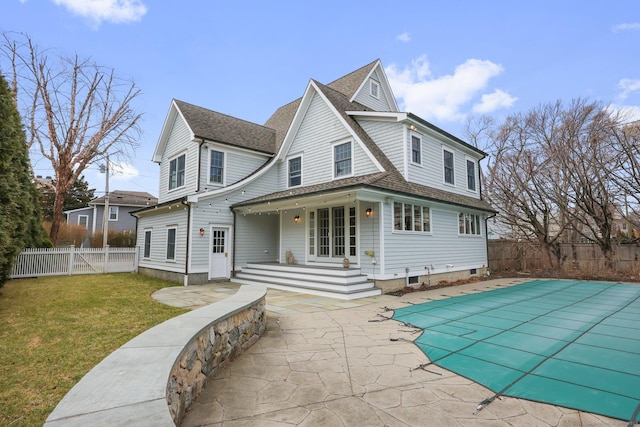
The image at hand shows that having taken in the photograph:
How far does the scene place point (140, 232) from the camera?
1541 cm

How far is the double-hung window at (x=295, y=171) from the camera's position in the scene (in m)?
13.4

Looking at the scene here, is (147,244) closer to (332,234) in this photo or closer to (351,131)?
(332,234)

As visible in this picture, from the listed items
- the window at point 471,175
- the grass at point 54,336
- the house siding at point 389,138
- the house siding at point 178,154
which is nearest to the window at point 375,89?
the house siding at point 389,138

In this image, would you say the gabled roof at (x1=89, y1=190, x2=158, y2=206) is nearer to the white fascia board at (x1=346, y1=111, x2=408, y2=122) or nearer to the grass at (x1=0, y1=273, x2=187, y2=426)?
the grass at (x1=0, y1=273, x2=187, y2=426)

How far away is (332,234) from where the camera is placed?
11.2 metres

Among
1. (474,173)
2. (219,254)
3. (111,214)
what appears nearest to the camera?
(219,254)

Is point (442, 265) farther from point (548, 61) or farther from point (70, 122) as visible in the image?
point (70, 122)

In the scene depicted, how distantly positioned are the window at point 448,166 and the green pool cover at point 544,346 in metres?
6.16

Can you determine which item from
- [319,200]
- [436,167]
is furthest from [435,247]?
[319,200]

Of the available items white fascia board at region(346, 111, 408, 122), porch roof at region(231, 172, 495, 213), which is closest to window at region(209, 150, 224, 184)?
porch roof at region(231, 172, 495, 213)

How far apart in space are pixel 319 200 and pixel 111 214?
91.3ft

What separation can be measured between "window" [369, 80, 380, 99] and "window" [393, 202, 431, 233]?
7173 millimetres

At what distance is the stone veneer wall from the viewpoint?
2.73 meters

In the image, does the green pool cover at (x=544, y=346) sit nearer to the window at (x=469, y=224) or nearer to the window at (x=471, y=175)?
the window at (x=469, y=224)
